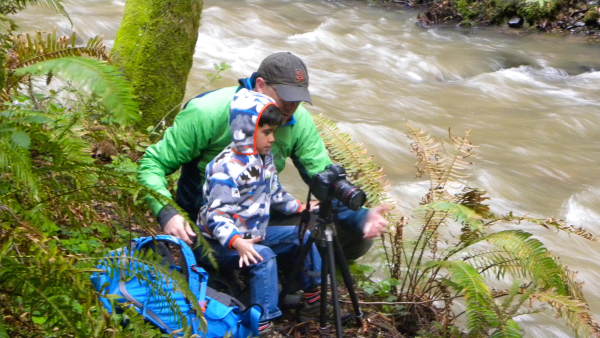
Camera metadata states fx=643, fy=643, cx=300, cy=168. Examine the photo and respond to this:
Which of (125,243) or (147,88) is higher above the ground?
(147,88)

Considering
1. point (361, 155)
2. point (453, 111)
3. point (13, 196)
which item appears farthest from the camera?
point (453, 111)

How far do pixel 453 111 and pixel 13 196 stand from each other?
8.11 m

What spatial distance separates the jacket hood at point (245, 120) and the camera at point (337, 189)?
38 centimetres

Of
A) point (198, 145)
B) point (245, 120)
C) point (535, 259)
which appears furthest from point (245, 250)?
point (535, 259)

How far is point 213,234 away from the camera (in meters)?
3.11

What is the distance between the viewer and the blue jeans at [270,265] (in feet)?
10.2

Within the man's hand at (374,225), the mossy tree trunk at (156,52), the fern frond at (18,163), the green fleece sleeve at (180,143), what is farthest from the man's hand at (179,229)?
the mossy tree trunk at (156,52)

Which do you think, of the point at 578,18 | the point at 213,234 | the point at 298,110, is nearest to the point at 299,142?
the point at 298,110

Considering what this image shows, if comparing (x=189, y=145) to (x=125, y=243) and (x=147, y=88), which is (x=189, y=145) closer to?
(x=125, y=243)

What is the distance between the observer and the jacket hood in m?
3.08

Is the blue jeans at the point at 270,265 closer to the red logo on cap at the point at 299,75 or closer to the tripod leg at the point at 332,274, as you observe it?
the tripod leg at the point at 332,274

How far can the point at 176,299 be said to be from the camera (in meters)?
2.60

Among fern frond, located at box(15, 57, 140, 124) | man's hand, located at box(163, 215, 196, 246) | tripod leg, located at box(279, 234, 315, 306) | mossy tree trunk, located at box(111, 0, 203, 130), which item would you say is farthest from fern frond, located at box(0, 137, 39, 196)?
mossy tree trunk, located at box(111, 0, 203, 130)

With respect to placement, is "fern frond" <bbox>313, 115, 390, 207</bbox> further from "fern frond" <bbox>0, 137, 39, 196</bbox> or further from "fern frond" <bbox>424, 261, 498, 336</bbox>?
"fern frond" <bbox>0, 137, 39, 196</bbox>
